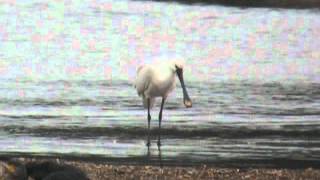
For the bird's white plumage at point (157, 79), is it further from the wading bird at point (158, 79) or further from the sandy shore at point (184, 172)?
the sandy shore at point (184, 172)

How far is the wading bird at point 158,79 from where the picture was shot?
677 inches

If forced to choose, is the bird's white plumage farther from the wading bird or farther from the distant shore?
the distant shore

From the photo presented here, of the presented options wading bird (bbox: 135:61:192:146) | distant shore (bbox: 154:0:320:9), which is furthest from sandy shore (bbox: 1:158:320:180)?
distant shore (bbox: 154:0:320:9)

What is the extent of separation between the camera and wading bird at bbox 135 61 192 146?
17.2 m

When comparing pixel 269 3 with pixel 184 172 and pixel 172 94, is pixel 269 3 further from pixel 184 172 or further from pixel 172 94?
pixel 184 172

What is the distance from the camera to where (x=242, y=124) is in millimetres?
18531

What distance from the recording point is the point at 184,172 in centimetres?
1386

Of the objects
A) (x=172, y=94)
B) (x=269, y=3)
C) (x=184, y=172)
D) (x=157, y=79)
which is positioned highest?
(x=157, y=79)

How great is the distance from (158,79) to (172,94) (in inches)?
221

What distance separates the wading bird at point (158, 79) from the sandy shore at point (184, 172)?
8.65ft

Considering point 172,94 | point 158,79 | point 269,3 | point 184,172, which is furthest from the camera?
point 269,3

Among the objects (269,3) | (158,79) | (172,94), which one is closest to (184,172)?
(158,79)

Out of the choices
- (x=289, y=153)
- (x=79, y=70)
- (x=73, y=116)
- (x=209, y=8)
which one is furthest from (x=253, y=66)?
(x=209, y=8)

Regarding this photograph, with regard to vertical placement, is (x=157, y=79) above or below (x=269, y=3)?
above
